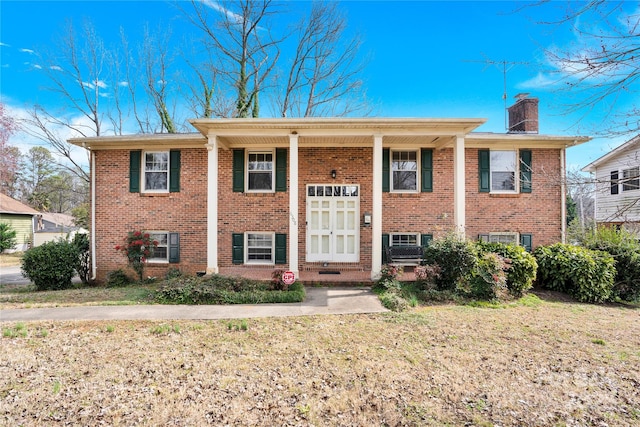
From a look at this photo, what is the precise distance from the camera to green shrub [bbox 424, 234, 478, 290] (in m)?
6.55

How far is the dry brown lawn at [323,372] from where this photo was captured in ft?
8.80

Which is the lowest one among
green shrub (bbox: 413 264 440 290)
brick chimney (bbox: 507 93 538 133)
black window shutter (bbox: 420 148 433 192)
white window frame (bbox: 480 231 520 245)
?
green shrub (bbox: 413 264 440 290)

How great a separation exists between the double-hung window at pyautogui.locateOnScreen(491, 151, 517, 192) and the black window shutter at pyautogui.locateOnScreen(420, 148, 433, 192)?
6.32ft

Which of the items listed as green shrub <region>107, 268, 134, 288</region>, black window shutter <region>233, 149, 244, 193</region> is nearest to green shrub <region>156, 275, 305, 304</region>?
green shrub <region>107, 268, 134, 288</region>

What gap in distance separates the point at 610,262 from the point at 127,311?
10077 millimetres

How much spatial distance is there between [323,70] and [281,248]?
37.8 ft

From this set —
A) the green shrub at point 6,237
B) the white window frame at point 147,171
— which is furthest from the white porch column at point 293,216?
the green shrub at point 6,237

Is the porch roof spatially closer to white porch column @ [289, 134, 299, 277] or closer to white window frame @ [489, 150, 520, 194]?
white window frame @ [489, 150, 520, 194]

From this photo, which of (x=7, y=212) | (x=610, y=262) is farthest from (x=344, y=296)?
(x=7, y=212)

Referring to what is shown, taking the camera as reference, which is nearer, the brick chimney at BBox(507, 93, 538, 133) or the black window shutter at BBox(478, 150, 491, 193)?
the black window shutter at BBox(478, 150, 491, 193)

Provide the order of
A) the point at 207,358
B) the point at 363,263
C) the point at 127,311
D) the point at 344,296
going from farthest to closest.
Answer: the point at 363,263 < the point at 344,296 < the point at 127,311 < the point at 207,358

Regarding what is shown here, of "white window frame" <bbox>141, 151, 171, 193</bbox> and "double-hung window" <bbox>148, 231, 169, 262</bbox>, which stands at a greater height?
"white window frame" <bbox>141, 151, 171, 193</bbox>

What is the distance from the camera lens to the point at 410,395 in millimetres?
2967

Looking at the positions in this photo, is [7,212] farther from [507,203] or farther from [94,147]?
[507,203]
